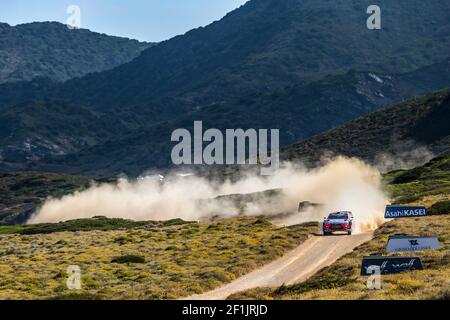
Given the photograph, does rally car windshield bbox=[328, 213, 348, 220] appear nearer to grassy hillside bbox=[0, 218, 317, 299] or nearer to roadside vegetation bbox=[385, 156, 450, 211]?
grassy hillside bbox=[0, 218, 317, 299]

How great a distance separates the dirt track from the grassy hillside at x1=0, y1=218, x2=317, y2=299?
98 cm

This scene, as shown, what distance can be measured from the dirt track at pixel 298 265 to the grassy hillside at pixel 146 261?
977 millimetres

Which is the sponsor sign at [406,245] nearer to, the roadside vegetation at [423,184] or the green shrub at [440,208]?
the green shrub at [440,208]

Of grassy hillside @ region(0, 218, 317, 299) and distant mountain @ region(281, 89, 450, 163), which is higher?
distant mountain @ region(281, 89, 450, 163)

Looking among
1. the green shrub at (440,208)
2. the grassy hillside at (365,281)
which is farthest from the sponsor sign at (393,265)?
the green shrub at (440,208)

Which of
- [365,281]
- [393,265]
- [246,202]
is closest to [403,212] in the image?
[393,265]

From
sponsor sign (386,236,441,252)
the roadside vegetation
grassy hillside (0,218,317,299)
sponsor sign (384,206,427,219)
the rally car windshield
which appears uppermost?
the roadside vegetation

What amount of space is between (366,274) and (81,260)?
88.0 feet

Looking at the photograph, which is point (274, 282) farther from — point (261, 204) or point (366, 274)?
point (261, 204)

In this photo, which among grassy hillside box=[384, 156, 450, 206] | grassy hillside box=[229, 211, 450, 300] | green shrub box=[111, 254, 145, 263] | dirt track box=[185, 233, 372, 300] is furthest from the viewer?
grassy hillside box=[384, 156, 450, 206]

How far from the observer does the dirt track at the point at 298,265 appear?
36219 mm

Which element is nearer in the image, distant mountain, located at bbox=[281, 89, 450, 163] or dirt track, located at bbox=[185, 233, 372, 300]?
dirt track, located at bbox=[185, 233, 372, 300]

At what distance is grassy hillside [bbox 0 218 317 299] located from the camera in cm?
3747

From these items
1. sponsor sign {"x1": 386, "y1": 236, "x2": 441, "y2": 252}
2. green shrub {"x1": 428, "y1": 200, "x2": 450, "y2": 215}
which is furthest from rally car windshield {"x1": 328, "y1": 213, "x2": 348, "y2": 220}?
sponsor sign {"x1": 386, "y1": 236, "x2": 441, "y2": 252}
